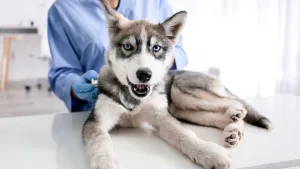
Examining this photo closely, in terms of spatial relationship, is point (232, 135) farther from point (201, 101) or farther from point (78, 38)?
point (78, 38)

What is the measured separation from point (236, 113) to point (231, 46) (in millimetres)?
1757

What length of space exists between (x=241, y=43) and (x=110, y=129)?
5.81 ft

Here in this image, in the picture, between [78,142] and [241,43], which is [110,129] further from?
[241,43]

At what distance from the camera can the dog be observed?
2.39 ft

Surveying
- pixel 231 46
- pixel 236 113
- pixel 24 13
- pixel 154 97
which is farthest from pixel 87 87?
pixel 24 13

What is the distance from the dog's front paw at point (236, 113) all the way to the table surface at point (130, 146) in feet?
0.12

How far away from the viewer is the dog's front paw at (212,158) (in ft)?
1.94

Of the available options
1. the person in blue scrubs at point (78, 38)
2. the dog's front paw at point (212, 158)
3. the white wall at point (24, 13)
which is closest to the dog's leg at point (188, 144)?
the dog's front paw at point (212, 158)

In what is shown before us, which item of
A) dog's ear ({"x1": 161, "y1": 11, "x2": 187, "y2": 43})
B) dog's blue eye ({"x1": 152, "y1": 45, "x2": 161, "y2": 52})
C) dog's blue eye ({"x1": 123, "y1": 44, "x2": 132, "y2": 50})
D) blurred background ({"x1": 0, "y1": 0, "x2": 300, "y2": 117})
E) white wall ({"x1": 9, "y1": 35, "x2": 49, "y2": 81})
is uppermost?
dog's ear ({"x1": 161, "y1": 11, "x2": 187, "y2": 43})

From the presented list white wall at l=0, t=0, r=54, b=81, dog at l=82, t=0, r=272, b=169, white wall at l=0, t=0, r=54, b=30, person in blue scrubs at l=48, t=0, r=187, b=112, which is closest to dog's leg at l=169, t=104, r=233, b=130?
dog at l=82, t=0, r=272, b=169

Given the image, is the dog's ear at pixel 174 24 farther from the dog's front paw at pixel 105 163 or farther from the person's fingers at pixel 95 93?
the dog's front paw at pixel 105 163

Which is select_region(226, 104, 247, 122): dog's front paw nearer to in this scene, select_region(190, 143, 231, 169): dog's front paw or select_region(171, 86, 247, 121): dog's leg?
select_region(171, 86, 247, 121): dog's leg

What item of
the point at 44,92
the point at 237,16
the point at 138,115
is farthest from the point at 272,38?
the point at 44,92

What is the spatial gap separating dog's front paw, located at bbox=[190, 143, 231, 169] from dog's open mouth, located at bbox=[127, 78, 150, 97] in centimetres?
21
